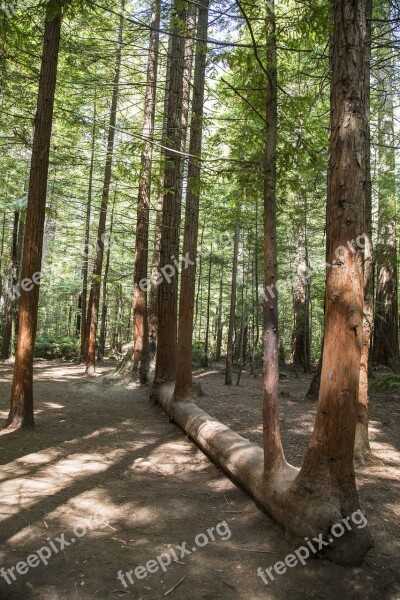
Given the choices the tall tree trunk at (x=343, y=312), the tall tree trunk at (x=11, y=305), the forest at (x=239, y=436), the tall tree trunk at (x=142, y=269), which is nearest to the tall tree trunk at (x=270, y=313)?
the forest at (x=239, y=436)

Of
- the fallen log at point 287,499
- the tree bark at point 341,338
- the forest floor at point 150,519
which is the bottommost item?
the forest floor at point 150,519

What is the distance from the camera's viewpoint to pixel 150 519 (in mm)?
4340

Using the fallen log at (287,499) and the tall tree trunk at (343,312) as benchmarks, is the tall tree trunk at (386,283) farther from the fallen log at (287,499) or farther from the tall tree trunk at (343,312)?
the tall tree trunk at (343,312)

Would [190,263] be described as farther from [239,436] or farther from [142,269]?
[142,269]

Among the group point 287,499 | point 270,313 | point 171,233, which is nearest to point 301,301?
point 171,233

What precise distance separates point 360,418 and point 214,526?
2.99 meters

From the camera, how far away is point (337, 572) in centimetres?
336

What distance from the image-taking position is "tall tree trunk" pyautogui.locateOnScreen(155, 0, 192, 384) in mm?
9977

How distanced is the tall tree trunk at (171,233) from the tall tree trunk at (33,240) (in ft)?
10.2

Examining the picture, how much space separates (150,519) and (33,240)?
5130 millimetres

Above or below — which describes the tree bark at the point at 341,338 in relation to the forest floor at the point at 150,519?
above

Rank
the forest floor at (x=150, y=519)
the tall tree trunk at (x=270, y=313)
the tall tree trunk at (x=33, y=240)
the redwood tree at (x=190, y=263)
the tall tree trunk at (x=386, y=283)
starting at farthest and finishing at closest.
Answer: the tall tree trunk at (x=386, y=283), the redwood tree at (x=190, y=263), the tall tree trunk at (x=33, y=240), the tall tree trunk at (x=270, y=313), the forest floor at (x=150, y=519)

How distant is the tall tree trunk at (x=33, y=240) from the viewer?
7289mm

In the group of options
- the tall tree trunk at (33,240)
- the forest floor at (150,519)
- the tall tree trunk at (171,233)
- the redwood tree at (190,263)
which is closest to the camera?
the forest floor at (150,519)
